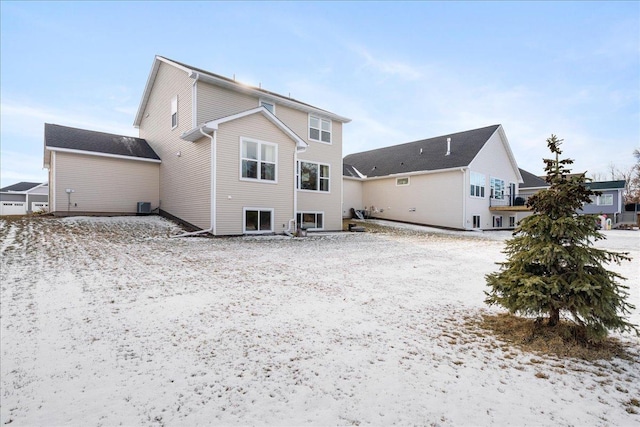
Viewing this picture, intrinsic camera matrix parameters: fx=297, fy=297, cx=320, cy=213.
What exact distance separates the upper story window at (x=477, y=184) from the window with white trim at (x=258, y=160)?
47.1 feet

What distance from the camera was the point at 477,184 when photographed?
21062mm

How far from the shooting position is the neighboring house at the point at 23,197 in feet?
102

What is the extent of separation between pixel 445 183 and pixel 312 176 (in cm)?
1026

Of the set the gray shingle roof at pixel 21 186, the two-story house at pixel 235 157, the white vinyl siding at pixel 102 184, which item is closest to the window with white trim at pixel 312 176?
the two-story house at pixel 235 157

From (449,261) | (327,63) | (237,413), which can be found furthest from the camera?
(327,63)

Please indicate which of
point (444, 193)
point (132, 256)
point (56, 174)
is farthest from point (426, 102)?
point (56, 174)

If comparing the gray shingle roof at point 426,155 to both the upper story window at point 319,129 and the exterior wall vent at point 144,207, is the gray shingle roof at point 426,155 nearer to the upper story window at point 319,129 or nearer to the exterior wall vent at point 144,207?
the upper story window at point 319,129

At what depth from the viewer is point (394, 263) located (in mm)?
7699

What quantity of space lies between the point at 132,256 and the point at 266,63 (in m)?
16.2

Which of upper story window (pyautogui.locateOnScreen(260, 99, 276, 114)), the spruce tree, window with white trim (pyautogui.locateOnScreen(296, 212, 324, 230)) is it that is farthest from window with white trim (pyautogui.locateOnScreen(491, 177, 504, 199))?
the spruce tree

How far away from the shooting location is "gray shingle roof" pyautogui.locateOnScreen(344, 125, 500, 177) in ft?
68.9

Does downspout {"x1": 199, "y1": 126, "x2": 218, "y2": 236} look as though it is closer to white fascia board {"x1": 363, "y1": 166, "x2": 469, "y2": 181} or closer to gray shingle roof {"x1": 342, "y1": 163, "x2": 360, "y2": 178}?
gray shingle roof {"x1": 342, "y1": 163, "x2": 360, "y2": 178}

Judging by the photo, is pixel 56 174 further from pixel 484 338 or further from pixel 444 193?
pixel 444 193

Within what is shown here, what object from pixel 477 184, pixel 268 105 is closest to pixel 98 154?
pixel 268 105
